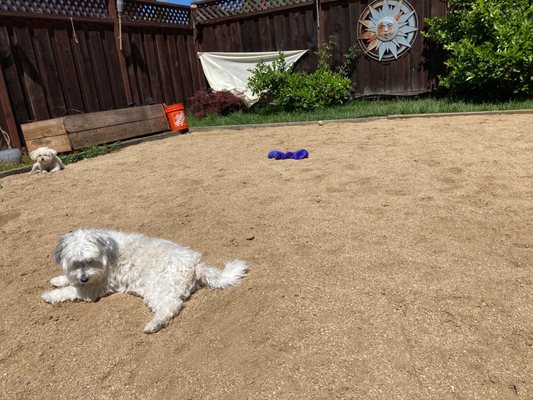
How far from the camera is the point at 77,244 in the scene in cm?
Answer: 228

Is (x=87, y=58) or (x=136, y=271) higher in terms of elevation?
(x=87, y=58)

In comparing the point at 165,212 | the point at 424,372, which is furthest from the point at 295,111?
the point at 424,372

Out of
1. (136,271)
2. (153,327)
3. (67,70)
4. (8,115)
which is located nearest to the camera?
(153,327)

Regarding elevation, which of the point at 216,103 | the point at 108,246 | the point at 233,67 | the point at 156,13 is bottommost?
the point at 108,246

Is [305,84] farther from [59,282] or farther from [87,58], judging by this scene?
[59,282]

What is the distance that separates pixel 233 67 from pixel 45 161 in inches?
241

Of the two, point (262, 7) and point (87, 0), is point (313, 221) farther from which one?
point (262, 7)

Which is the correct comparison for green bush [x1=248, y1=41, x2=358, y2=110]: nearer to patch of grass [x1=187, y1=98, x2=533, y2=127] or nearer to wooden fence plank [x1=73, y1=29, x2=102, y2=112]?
patch of grass [x1=187, y1=98, x2=533, y2=127]

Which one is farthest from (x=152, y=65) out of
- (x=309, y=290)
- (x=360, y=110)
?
(x=309, y=290)

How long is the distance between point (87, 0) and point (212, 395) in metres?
8.49

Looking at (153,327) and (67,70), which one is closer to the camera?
(153,327)

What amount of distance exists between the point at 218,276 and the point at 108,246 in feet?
2.24

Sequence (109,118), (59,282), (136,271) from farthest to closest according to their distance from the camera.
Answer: (109,118) → (59,282) → (136,271)

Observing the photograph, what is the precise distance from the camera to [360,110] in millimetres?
8250
